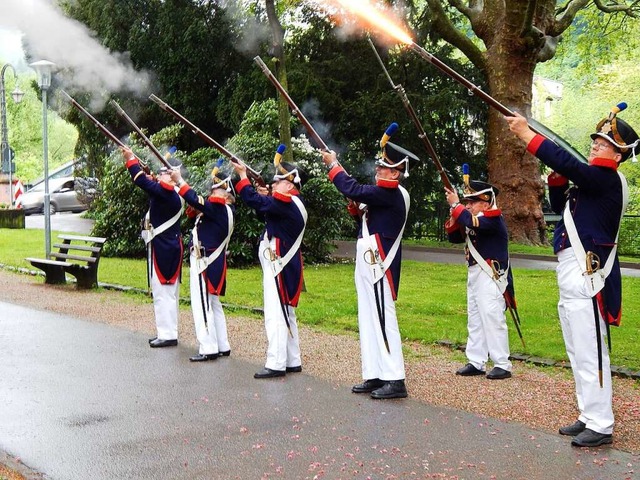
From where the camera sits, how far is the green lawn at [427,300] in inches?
405

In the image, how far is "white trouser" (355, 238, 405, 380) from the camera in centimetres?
775

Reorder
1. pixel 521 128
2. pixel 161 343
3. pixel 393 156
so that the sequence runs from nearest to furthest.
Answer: pixel 521 128
pixel 393 156
pixel 161 343

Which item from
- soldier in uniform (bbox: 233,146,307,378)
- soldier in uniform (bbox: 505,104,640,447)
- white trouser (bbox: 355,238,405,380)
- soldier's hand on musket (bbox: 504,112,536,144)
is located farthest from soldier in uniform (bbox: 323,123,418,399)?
soldier in uniform (bbox: 505,104,640,447)

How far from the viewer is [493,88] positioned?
72.6ft

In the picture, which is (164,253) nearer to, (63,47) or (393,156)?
(393,156)

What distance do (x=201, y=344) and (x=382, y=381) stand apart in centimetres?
237

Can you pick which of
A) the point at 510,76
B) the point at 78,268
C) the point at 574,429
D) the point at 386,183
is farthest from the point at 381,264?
the point at 510,76

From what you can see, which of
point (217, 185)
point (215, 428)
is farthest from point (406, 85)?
point (215, 428)

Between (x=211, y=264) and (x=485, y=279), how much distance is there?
2.99 m

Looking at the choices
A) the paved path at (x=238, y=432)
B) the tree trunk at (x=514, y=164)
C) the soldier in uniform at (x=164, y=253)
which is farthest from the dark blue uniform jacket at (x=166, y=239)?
the tree trunk at (x=514, y=164)

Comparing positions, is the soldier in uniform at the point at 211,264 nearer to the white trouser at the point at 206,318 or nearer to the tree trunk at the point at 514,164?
the white trouser at the point at 206,318

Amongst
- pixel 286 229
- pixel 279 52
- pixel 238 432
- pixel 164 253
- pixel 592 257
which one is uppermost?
pixel 279 52

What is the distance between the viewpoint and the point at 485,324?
853 centimetres

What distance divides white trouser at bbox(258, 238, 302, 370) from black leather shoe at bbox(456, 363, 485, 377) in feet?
5.33
